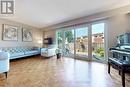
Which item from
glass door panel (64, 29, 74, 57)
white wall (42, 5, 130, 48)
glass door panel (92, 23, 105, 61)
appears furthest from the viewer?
glass door panel (64, 29, 74, 57)

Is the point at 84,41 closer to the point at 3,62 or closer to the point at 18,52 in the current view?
the point at 18,52

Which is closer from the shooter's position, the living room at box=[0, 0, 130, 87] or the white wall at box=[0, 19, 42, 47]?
the living room at box=[0, 0, 130, 87]

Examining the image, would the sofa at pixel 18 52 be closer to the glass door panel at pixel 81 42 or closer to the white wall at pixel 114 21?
the glass door panel at pixel 81 42

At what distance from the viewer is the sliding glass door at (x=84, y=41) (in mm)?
5754

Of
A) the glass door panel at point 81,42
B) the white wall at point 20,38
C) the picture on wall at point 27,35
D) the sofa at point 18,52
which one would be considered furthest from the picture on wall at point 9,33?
the glass door panel at point 81,42

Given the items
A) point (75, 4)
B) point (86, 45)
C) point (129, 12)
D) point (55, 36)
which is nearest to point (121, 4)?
point (129, 12)

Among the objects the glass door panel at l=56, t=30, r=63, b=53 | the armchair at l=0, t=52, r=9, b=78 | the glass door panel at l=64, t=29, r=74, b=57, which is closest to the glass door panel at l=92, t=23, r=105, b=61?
the glass door panel at l=64, t=29, r=74, b=57

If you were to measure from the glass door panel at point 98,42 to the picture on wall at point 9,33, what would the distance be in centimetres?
469

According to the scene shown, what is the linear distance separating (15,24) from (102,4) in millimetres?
5414

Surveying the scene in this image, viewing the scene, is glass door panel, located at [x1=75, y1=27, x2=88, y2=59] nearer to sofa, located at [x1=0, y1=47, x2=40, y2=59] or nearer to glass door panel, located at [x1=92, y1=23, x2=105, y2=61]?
glass door panel, located at [x1=92, y1=23, x2=105, y2=61]

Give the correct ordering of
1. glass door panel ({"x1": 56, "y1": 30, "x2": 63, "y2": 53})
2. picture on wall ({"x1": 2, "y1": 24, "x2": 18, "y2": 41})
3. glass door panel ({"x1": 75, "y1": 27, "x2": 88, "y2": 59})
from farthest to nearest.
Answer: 1. glass door panel ({"x1": 56, "y1": 30, "x2": 63, "y2": 53})
2. picture on wall ({"x1": 2, "y1": 24, "x2": 18, "y2": 41})
3. glass door panel ({"x1": 75, "y1": 27, "x2": 88, "y2": 59})

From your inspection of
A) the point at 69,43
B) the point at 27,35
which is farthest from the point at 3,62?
the point at 27,35

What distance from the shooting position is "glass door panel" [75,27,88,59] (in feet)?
21.2

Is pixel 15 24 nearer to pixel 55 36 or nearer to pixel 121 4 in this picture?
pixel 55 36
